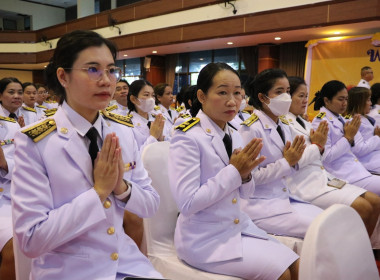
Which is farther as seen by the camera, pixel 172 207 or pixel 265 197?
pixel 265 197

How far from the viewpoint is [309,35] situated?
7.55 meters

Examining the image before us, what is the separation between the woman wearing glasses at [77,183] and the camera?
1127 millimetres

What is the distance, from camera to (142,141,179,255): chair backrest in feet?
5.87

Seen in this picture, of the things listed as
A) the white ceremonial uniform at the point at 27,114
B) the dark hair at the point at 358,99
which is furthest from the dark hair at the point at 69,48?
the white ceremonial uniform at the point at 27,114

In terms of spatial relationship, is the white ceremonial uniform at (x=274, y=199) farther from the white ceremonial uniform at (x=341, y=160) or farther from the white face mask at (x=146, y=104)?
the white face mask at (x=146, y=104)

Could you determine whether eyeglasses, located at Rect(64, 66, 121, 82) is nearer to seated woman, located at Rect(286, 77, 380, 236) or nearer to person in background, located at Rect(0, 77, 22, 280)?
person in background, located at Rect(0, 77, 22, 280)

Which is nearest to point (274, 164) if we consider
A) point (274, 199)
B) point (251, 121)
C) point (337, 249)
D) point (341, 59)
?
point (274, 199)

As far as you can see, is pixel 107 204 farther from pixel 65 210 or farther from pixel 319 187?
Result: pixel 319 187

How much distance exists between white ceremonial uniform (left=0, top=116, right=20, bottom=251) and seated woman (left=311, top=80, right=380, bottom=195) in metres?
2.37

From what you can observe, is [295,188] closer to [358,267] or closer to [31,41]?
[358,267]

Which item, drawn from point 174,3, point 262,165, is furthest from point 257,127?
point 174,3

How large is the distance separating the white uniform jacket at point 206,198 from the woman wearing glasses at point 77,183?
0.93 ft

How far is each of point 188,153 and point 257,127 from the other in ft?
2.56

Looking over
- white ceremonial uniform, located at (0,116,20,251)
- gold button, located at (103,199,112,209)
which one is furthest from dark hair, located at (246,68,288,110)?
white ceremonial uniform, located at (0,116,20,251)
